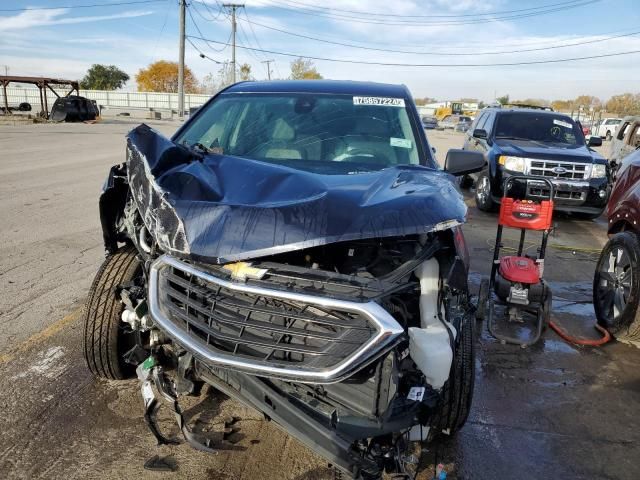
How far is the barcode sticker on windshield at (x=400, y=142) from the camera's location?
355 centimetres

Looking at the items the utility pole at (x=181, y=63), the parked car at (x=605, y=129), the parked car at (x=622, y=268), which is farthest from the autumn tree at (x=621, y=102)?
the parked car at (x=622, y=268)

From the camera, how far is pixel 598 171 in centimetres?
854

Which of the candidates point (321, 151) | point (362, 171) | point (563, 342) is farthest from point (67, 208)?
point (563, 342)

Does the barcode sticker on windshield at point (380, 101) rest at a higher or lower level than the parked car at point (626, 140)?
higher

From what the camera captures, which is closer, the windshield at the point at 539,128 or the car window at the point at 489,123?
the windshield at the point at 539,128

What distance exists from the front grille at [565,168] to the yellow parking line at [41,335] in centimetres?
711

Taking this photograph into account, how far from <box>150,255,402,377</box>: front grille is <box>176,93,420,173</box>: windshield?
1.26m

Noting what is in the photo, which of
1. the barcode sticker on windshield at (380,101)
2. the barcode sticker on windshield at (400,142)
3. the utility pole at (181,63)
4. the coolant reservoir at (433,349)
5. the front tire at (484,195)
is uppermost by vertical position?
the utility pole at (181,63)

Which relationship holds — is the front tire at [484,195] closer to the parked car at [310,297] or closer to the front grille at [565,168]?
the front grille at [565,168]

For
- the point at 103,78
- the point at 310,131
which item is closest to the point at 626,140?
the point at 310,131

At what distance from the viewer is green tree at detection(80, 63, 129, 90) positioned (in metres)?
79.2

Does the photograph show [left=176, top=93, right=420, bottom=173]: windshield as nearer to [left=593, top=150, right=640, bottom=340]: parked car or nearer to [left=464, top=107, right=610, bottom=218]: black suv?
[left=593, top=150, right=640, bottom=340]: parked car

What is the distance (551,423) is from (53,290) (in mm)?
4081

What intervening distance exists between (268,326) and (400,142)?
1963 mm
